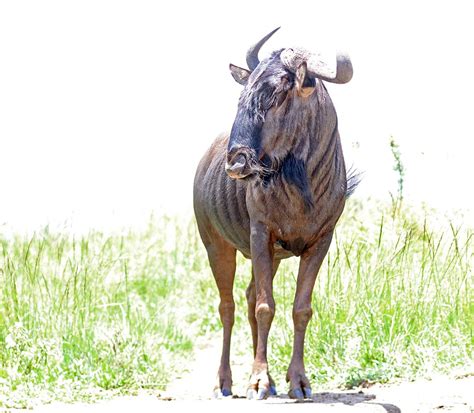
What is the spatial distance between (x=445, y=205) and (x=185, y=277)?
383cm

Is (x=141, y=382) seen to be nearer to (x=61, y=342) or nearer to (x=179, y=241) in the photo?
(x=61, y=342)

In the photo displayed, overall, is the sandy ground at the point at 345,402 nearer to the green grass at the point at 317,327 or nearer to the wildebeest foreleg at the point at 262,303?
the wildebeest foreleg at the point at 262,303

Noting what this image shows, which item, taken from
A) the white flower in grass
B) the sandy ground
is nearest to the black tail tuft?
the sandy ground

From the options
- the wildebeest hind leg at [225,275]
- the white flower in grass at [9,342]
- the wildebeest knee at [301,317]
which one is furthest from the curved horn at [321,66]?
the white flower in grass at [9,342]

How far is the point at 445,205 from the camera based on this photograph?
1036cm

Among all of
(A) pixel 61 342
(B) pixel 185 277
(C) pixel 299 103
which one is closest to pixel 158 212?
(B) pixel 185 277

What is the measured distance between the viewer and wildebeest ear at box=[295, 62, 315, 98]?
22.4 feet

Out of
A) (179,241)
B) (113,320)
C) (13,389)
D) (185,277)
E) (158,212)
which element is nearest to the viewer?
(13,389)

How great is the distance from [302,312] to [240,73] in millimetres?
1731

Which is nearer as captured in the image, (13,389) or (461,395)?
(461,395)

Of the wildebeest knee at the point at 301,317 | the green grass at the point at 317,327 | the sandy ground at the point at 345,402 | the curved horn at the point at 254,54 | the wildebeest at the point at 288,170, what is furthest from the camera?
the green grass at the point at 317,327

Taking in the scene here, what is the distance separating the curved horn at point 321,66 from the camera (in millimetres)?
6859

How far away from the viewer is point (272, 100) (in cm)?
680

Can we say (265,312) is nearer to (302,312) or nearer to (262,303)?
(262,303)
